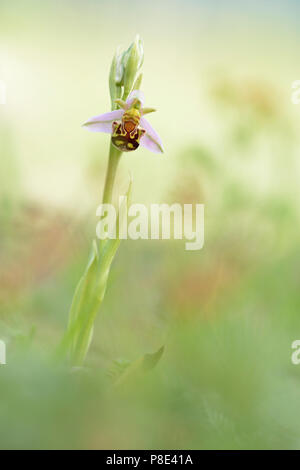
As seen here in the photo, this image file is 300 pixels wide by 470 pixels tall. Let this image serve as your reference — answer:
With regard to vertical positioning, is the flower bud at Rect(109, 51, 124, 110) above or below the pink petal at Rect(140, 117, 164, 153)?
above

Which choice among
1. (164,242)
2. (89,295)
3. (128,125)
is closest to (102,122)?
(128,125)

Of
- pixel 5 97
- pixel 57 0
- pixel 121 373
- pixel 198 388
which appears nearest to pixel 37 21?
pixel 57 0

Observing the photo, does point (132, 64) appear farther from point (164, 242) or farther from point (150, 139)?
point (164, 242)

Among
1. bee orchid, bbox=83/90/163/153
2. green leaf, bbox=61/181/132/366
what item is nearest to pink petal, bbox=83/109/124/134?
bee orchid, bbox=83/90/163/153

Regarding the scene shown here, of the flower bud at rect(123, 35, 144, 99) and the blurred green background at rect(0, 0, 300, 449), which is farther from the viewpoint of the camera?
the flower bud at rect(123, 35, 144, 99)

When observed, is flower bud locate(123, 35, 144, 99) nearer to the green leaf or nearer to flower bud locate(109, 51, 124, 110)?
flower bud locate(109, 51, 124, 110)

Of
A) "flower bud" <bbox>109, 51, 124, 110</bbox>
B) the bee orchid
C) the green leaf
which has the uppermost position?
"flower bud" <bbox>109, 51, 124, 110</bbox>

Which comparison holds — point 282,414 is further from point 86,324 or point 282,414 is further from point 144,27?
point 144,27

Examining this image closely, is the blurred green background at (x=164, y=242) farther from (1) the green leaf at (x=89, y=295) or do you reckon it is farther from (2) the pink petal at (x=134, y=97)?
(2) the pink petal at (x=134, y=97)
